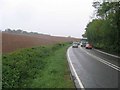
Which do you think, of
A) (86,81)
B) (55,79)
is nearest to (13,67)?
(55,79)

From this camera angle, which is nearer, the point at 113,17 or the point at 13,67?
the point at 13,67

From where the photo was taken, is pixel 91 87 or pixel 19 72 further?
pixel 19 72

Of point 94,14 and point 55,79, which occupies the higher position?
point 94,14

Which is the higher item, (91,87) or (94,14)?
(94,14)

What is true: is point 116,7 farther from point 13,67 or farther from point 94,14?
point 13,67

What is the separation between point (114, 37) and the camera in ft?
159

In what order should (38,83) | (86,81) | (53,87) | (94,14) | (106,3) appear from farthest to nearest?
(94,14) → (106,3) → (86,81) → (38,83) → (53,87)

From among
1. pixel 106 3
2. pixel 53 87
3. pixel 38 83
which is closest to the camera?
pixel 53 87

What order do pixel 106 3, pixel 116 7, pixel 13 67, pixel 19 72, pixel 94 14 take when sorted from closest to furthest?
pixel 19 72
pixel 13 67
pixel 116 7
pixel 106 3
pixel 94 14

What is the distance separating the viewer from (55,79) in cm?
1705

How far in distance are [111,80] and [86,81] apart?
131cm

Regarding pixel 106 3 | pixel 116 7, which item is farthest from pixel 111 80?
pixel 106 3

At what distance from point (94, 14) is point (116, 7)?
50.0 ft

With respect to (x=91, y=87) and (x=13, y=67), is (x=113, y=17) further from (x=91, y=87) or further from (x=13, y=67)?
(x=91, y=87)
